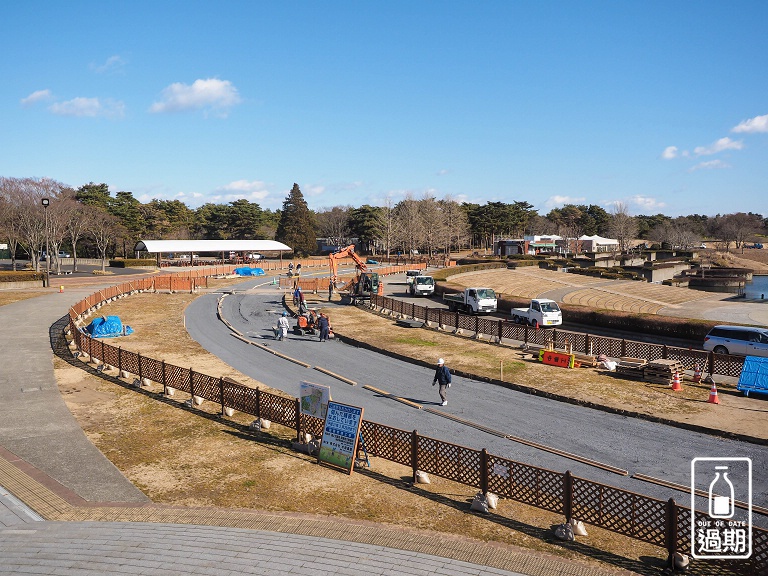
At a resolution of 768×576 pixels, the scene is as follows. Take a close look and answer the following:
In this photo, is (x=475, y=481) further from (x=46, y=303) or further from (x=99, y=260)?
(x=99, y=260)

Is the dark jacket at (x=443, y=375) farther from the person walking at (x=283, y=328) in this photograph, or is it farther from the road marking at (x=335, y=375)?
the person walking at (x=283, y=328)

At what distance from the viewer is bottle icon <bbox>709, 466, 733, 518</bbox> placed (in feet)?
38.2

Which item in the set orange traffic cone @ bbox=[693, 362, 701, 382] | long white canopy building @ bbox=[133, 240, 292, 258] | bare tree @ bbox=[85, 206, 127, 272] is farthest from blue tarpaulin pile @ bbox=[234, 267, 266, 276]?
orange traffic cone @ bbox=[693, 362, 701, 382]

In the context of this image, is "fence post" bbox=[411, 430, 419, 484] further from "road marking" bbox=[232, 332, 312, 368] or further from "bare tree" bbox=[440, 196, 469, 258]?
"bare tree" bbox=[440, 196, 469, 258]

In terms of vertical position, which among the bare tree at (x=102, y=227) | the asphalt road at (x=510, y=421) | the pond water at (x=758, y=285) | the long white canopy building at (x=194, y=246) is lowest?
the pond water at (x=758, y=285)

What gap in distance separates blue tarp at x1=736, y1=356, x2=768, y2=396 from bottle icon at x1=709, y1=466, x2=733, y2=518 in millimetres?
7993

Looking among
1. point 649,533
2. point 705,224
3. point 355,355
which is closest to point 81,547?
point 649,533

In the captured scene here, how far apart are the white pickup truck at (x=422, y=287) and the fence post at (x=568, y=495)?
44.1 m

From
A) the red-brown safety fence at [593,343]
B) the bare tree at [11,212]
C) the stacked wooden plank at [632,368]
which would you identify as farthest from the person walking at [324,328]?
the bare tree at [11,212]

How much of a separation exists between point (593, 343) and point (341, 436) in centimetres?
1828

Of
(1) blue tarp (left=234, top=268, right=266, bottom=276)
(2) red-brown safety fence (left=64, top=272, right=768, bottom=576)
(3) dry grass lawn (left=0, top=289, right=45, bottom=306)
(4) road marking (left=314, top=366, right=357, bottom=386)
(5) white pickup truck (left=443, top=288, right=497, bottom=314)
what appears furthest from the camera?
(1) blue tarp (left=234, top=268, right=266, bottom=276)

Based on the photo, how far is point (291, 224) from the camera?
114m

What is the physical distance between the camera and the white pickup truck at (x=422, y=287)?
55656 mm

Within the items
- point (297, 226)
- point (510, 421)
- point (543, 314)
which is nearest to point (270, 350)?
point (510, 421)
